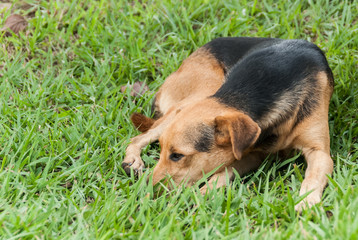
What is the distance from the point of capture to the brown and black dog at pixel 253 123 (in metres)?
4.44

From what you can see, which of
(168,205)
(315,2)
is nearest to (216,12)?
(315,2)

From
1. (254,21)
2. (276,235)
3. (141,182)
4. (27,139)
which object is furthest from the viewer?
(254,21)

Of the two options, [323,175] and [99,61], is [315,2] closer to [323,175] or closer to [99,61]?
[99,61]

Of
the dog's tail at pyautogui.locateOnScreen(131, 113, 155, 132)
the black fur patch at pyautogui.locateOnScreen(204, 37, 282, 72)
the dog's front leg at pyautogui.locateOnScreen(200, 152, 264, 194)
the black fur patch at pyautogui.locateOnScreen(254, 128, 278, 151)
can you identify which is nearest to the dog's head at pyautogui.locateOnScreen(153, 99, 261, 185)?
the dog's front leg at pyautogui.locateOnScreen(200, 152, 264, 194)

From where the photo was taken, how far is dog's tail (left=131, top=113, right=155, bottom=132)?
18.0 ft

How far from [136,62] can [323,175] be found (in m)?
3.10

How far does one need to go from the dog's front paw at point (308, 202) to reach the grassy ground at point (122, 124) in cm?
9

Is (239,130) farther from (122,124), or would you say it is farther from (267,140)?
(122,124)

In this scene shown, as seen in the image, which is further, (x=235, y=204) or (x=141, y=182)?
(x=141, y=182)

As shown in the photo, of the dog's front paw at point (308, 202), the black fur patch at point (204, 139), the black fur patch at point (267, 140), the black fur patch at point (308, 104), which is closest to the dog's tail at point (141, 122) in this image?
the black fur patch at point (204, 139)

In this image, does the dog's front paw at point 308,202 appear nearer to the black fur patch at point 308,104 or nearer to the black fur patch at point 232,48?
the black fur patch at point 308,104

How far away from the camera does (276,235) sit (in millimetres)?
3400

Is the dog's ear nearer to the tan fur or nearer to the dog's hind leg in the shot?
the dog's hind leg

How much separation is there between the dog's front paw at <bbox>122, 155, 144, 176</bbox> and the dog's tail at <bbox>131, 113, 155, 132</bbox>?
0.48 metres
